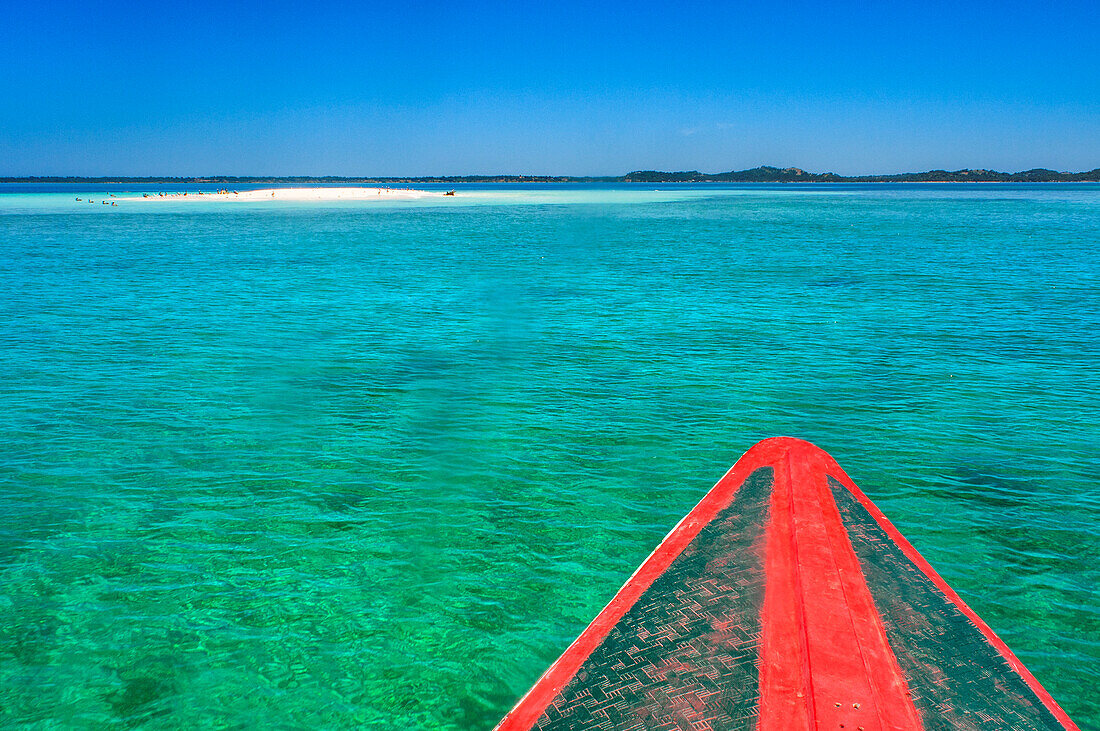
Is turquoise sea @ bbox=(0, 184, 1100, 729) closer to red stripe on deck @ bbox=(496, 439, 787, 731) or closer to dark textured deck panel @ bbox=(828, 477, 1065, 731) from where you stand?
red stripe on deck @ bbox=(496, 439, 787, 731)

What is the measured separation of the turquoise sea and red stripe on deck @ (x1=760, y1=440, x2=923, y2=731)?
2107mm

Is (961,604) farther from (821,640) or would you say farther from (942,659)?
(821,640)

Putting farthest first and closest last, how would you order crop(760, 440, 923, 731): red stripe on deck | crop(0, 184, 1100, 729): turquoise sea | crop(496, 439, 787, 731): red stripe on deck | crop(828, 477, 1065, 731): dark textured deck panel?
crop(0, 184, 1100, 729): turquoise sea → crop(496, 439, 787, 731): red stripe on deck → crop(828, 477, 1065, 731): dark textured deck panel → crop(760, 440, 923, 731): red stripe on deck

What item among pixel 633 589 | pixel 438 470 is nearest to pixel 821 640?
pixel 633 589

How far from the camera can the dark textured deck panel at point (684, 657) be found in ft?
16.0

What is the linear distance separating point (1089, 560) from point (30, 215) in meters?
102

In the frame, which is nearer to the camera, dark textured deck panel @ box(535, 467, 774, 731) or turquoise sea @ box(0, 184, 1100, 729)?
dark textured deck panel @ box(535, 467, 774, 731)

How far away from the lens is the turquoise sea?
6.90 metres

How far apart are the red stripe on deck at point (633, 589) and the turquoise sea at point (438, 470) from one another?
1.16 m

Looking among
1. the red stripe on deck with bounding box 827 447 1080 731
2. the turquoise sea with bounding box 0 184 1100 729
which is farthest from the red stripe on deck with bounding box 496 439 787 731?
the turquoise sea with bounding box 0 184 1100 729

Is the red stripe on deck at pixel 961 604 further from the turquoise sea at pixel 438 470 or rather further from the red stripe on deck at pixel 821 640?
the turquoise sea at pixel 438 470

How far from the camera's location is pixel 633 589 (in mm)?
6566

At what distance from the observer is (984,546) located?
29.1 feet

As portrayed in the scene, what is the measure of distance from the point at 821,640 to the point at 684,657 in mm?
1140
